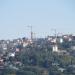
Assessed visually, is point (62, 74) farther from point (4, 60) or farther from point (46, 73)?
point (4, 60)

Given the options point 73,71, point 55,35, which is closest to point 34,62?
point 73,71

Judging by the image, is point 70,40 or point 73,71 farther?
point 70,40

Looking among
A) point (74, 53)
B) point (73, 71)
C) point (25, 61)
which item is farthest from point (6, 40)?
point (73, 71)

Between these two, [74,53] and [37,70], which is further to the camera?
[74,53]

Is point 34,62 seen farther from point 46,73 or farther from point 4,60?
point 46,73

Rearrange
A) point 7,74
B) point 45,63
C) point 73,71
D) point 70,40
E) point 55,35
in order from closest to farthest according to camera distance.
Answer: point 7,74, point 73,71, point 45,63, point 70,40, point 55,35

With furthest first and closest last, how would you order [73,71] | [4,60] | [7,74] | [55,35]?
1. [55,35]
2. [4,60]
3. [73,71]
4. [7,74]

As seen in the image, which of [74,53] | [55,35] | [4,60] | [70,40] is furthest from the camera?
[55,35]

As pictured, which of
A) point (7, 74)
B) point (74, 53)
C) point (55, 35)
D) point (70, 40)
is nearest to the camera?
point (7, 74)
